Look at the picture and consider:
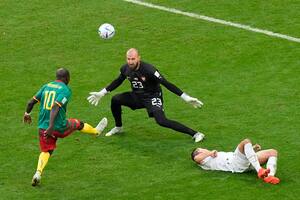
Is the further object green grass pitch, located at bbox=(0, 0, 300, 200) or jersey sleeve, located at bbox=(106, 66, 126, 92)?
jersey sleeve, located at bbox=(106, 66, 126, 92)

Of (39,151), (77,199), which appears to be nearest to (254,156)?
(77,199)

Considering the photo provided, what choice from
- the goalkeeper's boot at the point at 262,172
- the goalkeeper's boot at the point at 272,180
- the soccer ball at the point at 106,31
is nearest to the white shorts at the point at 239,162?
the goalkeeper's boot at the point at 262,172

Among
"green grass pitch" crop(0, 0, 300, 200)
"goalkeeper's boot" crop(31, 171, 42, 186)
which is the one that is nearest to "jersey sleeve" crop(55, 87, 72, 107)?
"goalkeeper's boot" crop(31, 171, 42, 186)

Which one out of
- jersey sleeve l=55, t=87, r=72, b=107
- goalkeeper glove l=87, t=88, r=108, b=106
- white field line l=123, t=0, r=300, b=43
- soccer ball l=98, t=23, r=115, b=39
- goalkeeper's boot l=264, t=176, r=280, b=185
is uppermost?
white field line l=123, t=0, r=300, b=43

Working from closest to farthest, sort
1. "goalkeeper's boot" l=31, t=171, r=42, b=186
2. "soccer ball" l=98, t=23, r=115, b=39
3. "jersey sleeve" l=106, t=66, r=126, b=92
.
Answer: "goalkeeper's boot" l=31, t=171, r=42, b=186, "jersey sleeve" l=106, t=66, r=126, b=92, "soccer ball" l=98, t=23, r=115, b=39

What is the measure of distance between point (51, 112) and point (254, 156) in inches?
140

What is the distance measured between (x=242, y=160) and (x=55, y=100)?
11.2 ft

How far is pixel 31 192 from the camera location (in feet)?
48.9

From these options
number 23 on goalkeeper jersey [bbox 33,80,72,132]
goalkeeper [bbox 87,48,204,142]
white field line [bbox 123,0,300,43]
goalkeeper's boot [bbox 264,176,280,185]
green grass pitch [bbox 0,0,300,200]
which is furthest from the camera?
white field line [bbox 123,0,300,43]

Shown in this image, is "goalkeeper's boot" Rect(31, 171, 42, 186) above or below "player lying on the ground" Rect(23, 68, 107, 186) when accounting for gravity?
below

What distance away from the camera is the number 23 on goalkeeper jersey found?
591 inches

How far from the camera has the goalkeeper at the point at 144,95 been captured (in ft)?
55.0

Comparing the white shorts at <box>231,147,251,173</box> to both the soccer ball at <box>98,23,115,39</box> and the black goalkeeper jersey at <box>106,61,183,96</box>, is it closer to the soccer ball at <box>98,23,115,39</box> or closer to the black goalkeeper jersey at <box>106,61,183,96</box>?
the black goalkeeper jersey at <box>106,61,183,96</box>

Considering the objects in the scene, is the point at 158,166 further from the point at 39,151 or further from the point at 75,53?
the point at 75,53
